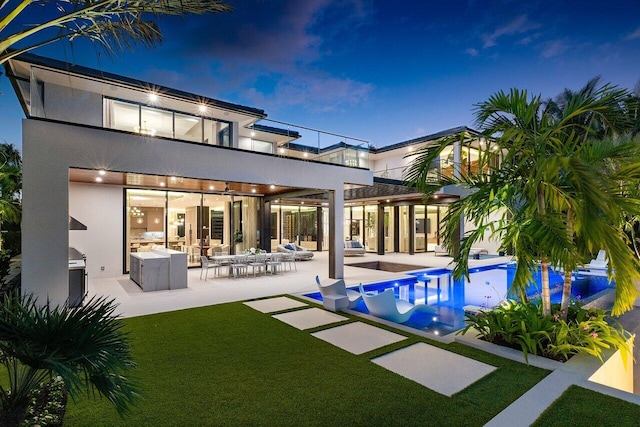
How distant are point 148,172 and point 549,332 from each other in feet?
29.1

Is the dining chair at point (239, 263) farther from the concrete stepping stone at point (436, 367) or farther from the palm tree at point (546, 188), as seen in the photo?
the palm tree at point (546, 188)

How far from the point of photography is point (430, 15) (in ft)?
51.3

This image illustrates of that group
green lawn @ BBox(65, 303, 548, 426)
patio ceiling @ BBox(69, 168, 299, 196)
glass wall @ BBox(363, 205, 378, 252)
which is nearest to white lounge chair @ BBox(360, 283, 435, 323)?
green lawn @ BBox(65, 303, 548, 426)

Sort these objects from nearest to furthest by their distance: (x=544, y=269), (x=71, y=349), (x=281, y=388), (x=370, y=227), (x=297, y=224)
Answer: (x=71, y=349) → (x=281, y=388) → (x=544, y=269) → (x=297, y=224) → (x=370, y=227)

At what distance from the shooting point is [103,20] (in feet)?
13.0

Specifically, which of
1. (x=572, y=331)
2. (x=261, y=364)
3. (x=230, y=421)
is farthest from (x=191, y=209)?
(x=572, y=331)

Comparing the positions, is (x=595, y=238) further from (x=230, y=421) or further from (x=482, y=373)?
(x=230, y=421)

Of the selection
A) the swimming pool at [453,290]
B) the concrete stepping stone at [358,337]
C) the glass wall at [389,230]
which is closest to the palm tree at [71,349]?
the concrete stepping stone at [358,337]

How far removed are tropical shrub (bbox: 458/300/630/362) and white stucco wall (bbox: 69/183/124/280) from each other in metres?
12.0

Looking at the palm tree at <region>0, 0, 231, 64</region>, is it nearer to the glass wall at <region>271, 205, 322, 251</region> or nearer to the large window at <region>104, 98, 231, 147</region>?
the large window at <region>104, 98, 231, 147</region>

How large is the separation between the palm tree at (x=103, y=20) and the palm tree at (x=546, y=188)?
3.93 m

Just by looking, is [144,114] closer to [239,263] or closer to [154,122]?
[154,122]

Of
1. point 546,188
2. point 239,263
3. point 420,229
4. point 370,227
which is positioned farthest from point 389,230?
point 546,188

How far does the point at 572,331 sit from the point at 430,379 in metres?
2.45
